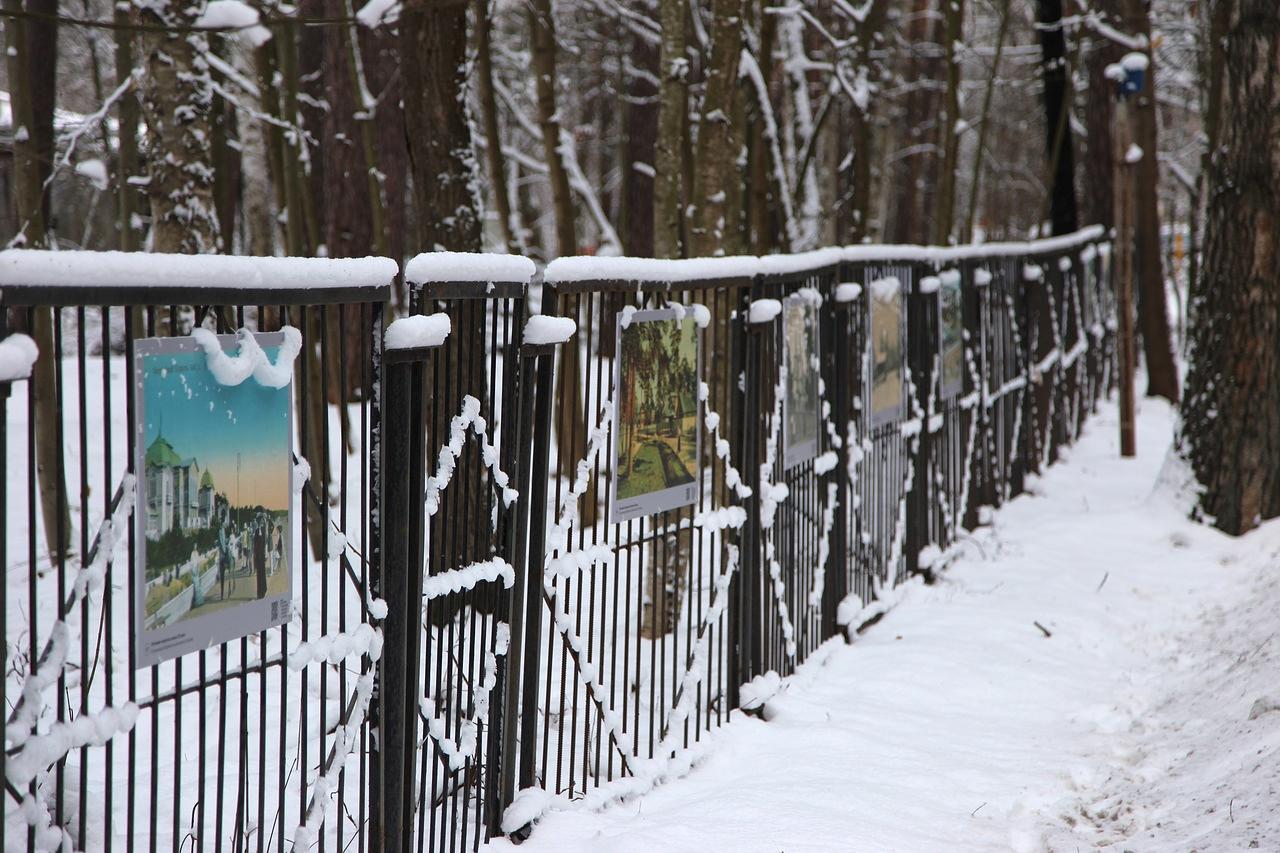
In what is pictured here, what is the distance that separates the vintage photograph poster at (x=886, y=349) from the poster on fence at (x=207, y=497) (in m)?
4.44

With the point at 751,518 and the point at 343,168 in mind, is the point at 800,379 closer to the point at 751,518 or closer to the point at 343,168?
the point at 751,518

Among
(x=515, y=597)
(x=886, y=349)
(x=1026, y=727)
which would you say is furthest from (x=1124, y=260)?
(x=515, y=597)

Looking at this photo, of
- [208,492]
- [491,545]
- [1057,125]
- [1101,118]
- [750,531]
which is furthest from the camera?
[1101,118]

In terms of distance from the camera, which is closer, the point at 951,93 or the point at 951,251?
the point at 951,251

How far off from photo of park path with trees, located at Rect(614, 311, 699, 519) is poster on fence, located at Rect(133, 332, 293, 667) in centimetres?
162

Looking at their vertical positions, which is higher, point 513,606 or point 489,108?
point 489,108

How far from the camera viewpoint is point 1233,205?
8.23 m

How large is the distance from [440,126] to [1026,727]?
4.18 meters

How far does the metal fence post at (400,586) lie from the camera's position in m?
3.12

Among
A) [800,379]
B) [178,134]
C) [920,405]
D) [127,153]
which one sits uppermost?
[127,153]

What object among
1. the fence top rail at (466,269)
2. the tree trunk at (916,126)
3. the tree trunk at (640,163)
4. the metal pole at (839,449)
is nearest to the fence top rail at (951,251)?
the metal pole at (839,449)

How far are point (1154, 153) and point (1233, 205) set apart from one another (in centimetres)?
632

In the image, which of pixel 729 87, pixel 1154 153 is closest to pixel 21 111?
pixel 729 87

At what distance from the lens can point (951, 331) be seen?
8.12 m
